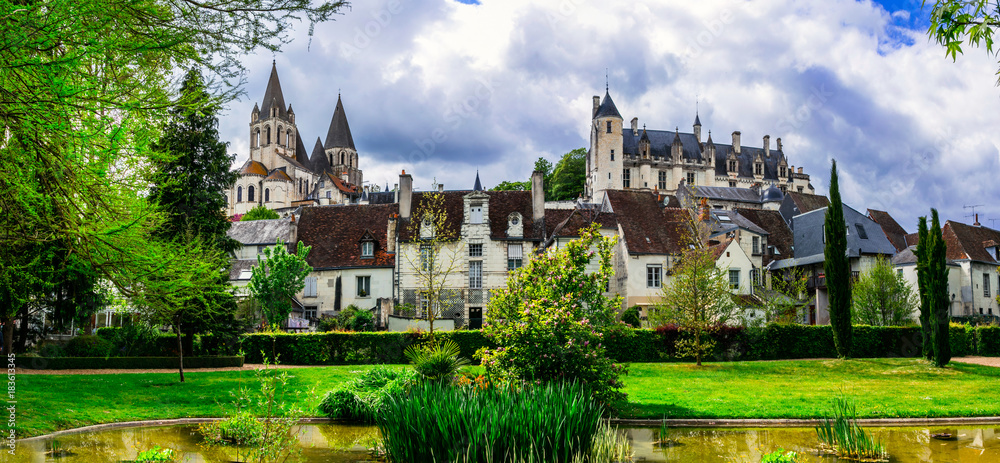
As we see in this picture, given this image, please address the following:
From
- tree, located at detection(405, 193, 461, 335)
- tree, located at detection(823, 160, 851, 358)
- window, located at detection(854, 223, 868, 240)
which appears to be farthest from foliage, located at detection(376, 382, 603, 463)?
window, located at detection(854, 223, 868, 240)

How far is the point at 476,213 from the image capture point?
44.8 m

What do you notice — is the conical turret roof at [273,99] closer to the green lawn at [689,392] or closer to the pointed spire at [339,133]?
the pointed spire at [339,133]

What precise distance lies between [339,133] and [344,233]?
114 metres

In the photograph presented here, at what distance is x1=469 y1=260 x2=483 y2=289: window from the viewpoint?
145 feet

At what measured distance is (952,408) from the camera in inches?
656

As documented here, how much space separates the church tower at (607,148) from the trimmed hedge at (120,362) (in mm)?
84797

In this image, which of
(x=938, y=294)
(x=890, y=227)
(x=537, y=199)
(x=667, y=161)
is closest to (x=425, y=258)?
(x=537, y=199)

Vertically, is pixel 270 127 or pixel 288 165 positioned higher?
pixel 270 127

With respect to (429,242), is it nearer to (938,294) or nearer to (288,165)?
(938,294)

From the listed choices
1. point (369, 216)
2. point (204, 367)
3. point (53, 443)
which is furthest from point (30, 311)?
point (369, 216)

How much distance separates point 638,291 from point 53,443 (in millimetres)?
36597

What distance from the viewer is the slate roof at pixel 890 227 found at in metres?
60.0

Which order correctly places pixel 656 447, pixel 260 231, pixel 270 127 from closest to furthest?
1. pixel 656 447
2. pixel 260 231
3. pixel 270 127

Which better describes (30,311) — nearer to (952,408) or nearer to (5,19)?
(5,19)
